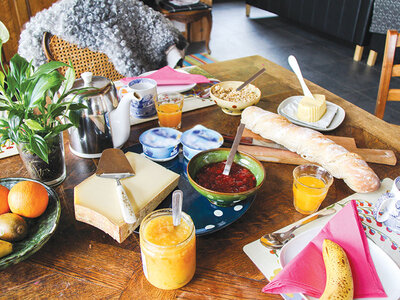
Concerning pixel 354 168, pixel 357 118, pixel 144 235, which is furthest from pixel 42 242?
pixel 357 118

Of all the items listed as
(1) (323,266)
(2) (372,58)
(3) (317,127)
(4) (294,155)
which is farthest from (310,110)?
(2) (372,58)

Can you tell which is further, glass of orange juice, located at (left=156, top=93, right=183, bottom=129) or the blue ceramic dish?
glass of orange juice, located at (left=156, top=93, right=183, bottom=129)

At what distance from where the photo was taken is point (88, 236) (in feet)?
2.46

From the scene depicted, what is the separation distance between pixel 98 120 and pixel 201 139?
1.01 ft

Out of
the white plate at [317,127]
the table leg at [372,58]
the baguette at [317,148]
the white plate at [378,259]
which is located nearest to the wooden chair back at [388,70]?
the white plate at [317,127]

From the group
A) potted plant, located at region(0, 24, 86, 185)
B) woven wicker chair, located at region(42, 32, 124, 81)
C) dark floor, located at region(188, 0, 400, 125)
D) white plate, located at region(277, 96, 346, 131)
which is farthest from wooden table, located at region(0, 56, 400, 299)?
dark floor, located at region(188, 0, 400, 125)

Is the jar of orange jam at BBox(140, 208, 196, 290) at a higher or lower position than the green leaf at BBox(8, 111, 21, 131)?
lower

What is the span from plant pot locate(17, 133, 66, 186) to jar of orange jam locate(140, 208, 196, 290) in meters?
0.37

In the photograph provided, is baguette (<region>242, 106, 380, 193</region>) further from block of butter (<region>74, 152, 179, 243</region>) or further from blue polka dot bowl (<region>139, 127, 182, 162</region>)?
block of butter (<region>74, 152, 179, 243</region>)

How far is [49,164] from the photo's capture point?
86 cm

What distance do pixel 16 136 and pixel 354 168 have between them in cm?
84

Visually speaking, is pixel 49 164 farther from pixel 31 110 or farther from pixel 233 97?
pixel 233 97

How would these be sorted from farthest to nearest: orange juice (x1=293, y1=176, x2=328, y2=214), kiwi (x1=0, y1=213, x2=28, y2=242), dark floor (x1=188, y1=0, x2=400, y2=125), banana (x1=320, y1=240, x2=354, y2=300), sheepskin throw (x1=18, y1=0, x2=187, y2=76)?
dark floor (x1=188, y1=0, x2=400, y2=125) → sheepskin throw (x1=18, y1=0, x2=187, y2=76) → orange juice (x1=293, y1=176, x2=328, y2=214) → kiwi (x1=0, y1=213, x2=28, y2=242) → banana (x1=320, y1=240, x2=354, y2=300)

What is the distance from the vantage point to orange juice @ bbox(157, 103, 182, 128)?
3.72 feet
